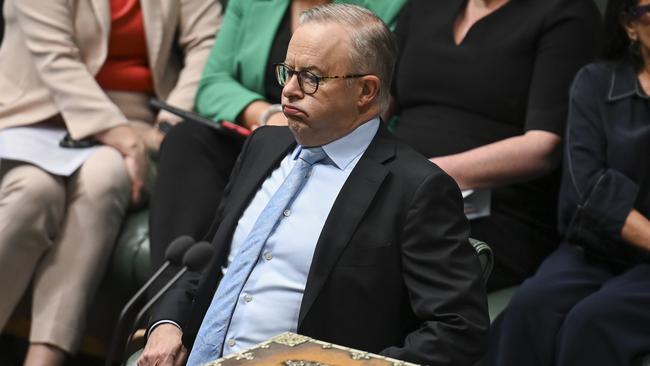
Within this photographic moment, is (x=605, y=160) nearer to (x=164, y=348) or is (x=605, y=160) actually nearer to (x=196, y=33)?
(x=164, y=348)

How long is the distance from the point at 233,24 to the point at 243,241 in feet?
4.51

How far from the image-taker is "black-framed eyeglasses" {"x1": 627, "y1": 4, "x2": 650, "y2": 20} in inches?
107

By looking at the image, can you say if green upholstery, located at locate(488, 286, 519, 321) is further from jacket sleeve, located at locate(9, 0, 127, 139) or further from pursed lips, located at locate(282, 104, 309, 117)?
jacket sleeve, located at locate(9, 0, 127, 139)

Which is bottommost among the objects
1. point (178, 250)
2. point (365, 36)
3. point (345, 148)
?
point (178, 250)

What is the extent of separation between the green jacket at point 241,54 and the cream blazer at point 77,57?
0.58ft

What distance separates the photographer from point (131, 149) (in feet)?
11.0

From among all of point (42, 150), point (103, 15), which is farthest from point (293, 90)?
point (103, 15)

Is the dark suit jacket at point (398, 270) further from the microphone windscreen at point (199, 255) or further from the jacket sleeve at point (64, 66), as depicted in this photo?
the jacket sleeve at point (64, 66)

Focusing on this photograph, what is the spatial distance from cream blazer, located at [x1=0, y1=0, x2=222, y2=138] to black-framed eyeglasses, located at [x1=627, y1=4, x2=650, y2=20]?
1.38 metres

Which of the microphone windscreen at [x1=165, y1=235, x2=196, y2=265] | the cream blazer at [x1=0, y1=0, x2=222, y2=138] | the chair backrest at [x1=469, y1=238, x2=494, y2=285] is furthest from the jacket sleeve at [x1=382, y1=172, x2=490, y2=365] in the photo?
the cream blazer at [x1=0, y1=0, x2=222, y2=138]

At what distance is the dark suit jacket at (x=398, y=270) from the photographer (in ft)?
6.41

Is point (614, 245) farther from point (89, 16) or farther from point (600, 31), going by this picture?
point (89, 16)

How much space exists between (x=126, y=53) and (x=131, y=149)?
0.37 metres

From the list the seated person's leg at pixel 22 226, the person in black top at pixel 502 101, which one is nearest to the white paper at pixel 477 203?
the person in black top at pixel 502 101
